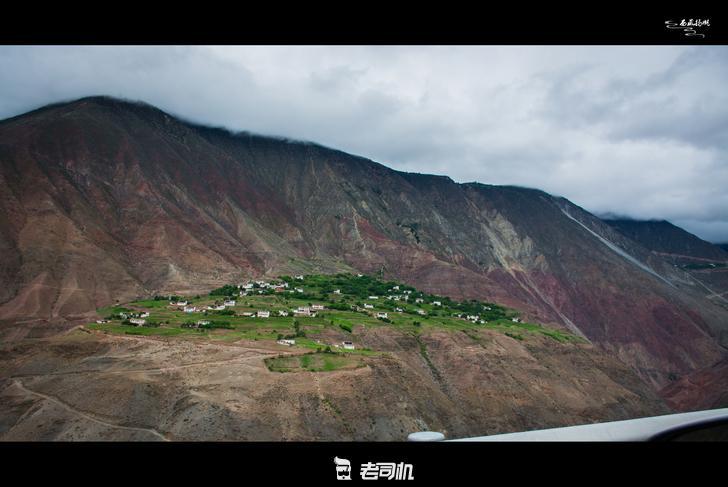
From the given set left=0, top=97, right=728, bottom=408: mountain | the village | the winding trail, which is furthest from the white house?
the winding trail

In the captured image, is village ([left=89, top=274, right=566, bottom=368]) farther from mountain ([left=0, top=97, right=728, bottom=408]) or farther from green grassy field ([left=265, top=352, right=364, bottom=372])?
mountain ([left=0, top=97, right=728, bottom=408])

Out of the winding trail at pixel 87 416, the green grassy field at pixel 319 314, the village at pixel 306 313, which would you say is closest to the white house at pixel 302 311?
the village at pixel 306 313

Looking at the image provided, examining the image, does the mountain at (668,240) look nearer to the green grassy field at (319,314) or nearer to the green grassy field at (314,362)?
the green grassy field at (319,314)
